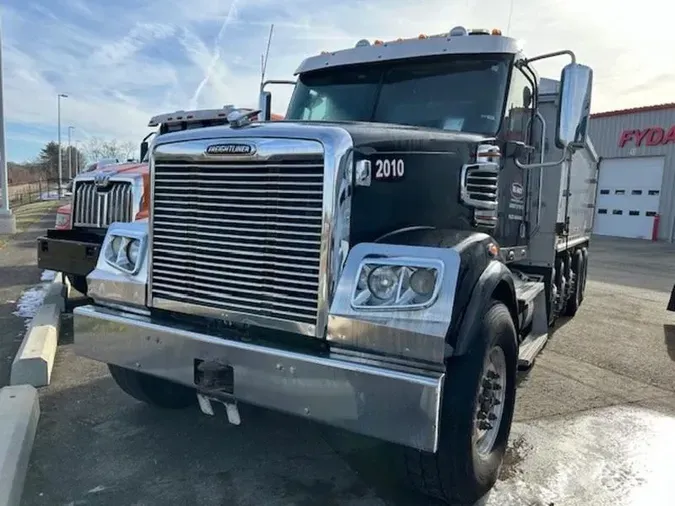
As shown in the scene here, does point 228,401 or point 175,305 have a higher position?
point 175,305

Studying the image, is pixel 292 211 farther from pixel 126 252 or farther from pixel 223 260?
pixel 126 252

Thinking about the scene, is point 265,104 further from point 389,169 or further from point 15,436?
point 15,436

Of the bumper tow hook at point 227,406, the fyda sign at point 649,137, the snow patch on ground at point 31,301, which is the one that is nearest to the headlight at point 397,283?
the bumper tow hook at point 227,406

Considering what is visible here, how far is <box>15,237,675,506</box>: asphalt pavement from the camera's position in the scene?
3188 mm

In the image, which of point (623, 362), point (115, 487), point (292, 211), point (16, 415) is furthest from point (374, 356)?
point (623, 362)

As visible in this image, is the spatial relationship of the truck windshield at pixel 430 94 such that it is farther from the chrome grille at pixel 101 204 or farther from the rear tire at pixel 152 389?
the chrome grille at pixel 101 204

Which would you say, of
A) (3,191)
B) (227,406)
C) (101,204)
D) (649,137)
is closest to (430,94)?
(227,406)

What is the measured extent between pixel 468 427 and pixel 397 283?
0.75 m

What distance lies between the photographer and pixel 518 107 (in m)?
4.35

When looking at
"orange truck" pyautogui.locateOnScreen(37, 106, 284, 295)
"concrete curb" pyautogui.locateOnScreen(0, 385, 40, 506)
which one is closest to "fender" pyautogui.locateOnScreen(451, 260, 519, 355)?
"concrete curb" pyautogui.locateOnScreen(0, 385, 40, 506)

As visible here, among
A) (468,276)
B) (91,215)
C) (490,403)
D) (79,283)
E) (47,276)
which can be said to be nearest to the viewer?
(468,276)

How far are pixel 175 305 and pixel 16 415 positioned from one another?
1349 millimetres

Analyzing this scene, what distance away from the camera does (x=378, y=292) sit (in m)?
2.68

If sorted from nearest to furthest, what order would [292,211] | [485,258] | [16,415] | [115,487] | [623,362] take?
[292,211] < [485,258] < [115,487] < [16,415] < [623,362]
